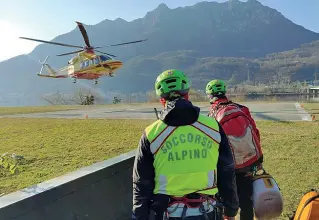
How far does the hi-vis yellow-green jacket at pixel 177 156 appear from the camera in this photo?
7.96ft

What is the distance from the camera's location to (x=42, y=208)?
312 centimetres

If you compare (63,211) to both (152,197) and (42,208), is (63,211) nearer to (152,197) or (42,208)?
(42,208)

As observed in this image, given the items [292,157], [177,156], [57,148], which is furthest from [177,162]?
[57,148]

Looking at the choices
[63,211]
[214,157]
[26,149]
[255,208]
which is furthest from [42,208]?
[26,149]

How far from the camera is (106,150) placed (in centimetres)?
951

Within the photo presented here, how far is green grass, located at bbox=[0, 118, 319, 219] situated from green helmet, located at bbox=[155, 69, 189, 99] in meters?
3.41

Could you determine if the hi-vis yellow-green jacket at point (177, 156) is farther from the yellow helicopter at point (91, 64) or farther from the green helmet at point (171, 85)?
the yellow helicopter at point (91, 64)

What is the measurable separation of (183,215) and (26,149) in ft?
27.6

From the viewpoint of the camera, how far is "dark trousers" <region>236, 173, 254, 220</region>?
12.6 ft

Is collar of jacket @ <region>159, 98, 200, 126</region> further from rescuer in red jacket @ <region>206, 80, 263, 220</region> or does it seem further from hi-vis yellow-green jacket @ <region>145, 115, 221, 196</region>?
rescuer in red jacket @ <region>206, 80, 263, 220</region>

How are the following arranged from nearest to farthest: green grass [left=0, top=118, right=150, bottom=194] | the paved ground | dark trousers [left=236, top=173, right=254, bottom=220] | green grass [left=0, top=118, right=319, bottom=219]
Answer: dark trousers [left=236, top=173, right=254, bottom=220], green grass [left=0, top=118, right=319, bottom=219], green grass [left=0, top=118, right=150, bottom=194], the paved ground

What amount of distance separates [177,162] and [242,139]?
1.45 meters

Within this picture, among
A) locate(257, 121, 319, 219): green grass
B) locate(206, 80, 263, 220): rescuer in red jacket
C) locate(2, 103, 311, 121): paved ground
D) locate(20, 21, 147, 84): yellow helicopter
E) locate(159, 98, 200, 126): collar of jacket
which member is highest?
locate(20, 21, 147, 84): yellow helicopter

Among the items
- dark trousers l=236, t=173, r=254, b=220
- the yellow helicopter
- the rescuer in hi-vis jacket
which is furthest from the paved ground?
the rescuer in hi-vis jacket
